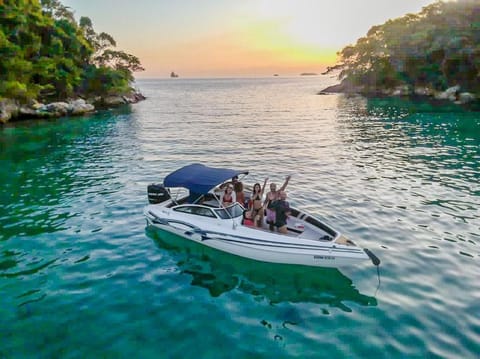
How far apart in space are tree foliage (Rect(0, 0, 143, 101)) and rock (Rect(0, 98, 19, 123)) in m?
1.06

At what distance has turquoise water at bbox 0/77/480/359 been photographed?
10297 mm

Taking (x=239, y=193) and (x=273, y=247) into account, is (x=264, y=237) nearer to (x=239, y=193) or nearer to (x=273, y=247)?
(x=273, y=247)

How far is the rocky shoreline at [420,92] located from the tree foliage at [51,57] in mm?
60237

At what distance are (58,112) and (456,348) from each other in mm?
62021

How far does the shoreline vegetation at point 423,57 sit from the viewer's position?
68500mm

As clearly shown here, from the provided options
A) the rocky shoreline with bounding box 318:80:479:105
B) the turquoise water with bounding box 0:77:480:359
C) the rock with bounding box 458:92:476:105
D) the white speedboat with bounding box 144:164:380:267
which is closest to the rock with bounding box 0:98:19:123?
the turquoise water with bounding box 0:77:480:359

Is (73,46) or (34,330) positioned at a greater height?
(73,46)

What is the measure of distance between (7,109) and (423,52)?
7732 centimetres

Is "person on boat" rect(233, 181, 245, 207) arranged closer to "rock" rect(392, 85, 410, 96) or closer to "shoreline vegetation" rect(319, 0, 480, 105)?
"shoreline vegetation" rect(319, 0, 480, 105)

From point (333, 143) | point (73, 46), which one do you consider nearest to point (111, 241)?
point (333, 143)

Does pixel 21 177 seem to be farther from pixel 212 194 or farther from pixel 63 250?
pixel 212 194

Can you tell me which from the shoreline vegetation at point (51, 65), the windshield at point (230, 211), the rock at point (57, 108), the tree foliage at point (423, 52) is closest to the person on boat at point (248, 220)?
the windshield at point (230, 211)

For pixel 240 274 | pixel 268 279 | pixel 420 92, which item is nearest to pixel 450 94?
pixel 420 92

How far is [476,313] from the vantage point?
1120cm
